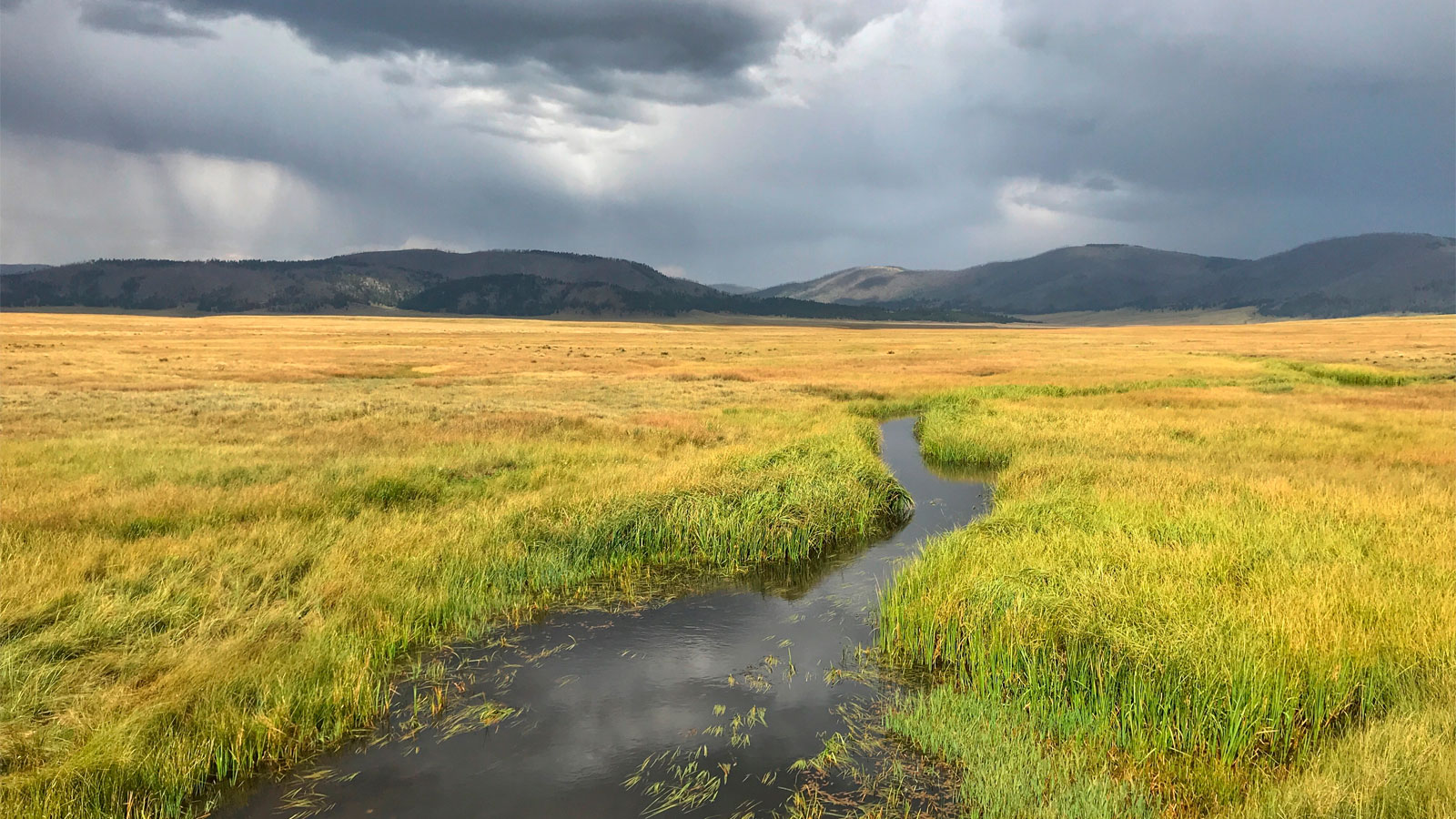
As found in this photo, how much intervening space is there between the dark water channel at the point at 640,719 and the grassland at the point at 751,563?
0.95 m

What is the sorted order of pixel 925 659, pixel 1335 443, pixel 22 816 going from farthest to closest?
pixel 1335 443
pixel 925 659
pixel 22 816

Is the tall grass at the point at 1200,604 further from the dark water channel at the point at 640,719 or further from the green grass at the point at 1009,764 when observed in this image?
the dark water channel at the point at 640,719

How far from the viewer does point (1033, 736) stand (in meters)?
7.61

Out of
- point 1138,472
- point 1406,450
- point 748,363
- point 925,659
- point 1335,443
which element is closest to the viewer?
point 925,659

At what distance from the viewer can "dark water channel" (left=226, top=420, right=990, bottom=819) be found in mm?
7191

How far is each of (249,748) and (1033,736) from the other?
26.4 feet

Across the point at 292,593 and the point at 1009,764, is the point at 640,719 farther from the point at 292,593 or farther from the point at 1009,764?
the point at 292,593

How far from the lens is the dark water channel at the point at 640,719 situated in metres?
7.19

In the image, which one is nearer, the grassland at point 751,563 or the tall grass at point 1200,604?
the grassland at point 751,563

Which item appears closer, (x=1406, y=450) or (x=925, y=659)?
(x=925, y=659)

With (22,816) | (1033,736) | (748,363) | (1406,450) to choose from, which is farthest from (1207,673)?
(748,363)

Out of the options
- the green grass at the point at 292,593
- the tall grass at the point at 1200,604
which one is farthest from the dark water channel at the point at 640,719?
the tall grass at the point at 1200,604

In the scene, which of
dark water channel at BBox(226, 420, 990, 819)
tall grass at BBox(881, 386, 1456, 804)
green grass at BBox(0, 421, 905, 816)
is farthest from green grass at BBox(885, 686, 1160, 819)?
green grass at BBox(0, 421, 905, 816)

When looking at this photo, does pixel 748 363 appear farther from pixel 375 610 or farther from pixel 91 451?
pixel 375 610
